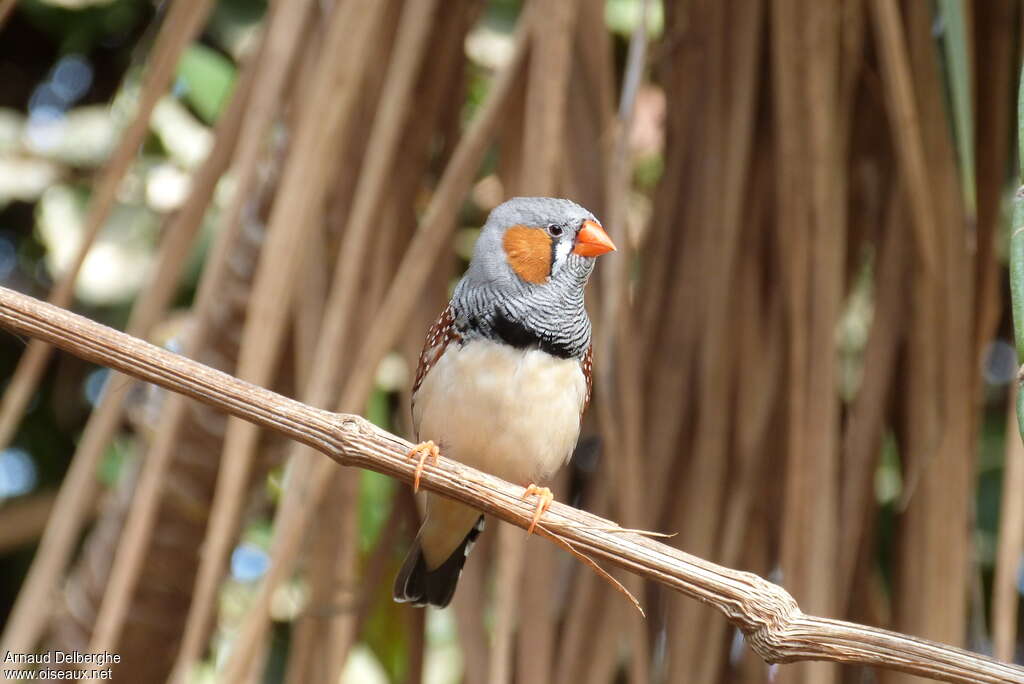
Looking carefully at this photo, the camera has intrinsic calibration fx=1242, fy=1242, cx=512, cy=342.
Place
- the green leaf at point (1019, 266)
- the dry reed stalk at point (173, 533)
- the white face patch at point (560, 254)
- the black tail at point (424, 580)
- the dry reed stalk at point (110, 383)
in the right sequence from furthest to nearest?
1. the dry reed stalk at point (173, 533)
2. the black tail at point (424, 580)
3. the white face patch at point (560, 254)
4. the dry reed stalk at point (110, 383)
5. the green leaf at point (1019, 266)

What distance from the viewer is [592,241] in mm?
2008

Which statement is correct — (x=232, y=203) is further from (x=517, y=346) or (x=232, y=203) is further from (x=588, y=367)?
(x=588, y=367)

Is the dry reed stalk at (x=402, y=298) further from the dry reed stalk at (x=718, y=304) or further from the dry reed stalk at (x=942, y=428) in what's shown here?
the dry reed stalk at (x=942, y=428)

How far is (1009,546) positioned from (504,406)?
82 cm

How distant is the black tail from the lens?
2.19 meters

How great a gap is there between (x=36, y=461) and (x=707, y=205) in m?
2.03

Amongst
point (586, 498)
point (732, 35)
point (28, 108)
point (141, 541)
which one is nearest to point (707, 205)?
point (732, 35)

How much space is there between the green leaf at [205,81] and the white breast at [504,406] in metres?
1.28

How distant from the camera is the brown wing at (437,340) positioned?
2.13 metres

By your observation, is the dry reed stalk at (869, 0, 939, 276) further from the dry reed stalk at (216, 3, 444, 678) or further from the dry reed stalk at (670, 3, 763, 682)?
the dry reed stalk at (216, 3, 444, 678)

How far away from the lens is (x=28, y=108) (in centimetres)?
375

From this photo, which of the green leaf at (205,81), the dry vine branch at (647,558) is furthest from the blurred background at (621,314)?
the green leaf at (205,81)

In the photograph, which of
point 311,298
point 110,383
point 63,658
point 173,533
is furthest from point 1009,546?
point 63,658

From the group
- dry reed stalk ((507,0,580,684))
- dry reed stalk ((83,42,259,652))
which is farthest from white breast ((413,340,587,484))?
dry reed stalk ((83,42,259,652))
